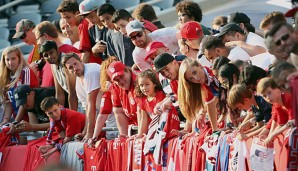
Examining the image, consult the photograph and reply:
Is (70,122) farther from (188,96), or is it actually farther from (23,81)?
(188,96)

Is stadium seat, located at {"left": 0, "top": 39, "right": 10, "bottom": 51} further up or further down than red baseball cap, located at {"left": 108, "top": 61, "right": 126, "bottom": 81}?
further down

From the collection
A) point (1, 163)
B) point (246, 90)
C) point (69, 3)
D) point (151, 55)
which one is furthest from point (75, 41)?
point (246, 90)

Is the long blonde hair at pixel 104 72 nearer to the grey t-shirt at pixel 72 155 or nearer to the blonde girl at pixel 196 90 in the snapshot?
the grey t-shirt at pixel 72 155

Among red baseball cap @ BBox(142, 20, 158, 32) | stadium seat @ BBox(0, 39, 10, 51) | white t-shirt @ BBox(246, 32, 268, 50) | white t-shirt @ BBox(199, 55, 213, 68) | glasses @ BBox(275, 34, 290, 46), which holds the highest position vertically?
glasses @ BBox(275, 34, 290, 46)

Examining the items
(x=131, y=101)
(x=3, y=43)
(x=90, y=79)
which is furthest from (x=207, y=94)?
(x=3, y=43)

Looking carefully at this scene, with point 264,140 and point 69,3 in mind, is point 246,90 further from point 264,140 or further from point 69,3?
point 69,3

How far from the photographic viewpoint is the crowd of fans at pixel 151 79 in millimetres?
9508

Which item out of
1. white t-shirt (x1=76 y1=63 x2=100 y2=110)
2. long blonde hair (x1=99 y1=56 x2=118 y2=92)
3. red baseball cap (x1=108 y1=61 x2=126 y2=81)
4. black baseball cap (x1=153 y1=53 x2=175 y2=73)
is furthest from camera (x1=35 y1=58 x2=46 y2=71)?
black baseball cap (x1=153 y1=53 x2=175 y2=73)

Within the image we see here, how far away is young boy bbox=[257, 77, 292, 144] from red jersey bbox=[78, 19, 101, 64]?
4774 millimetres

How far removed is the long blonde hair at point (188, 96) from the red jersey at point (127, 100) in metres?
1.47

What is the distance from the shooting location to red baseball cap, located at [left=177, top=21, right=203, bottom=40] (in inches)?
445

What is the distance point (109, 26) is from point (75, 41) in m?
1.62

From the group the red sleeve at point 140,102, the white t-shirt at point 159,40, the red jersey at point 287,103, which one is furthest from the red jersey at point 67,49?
the red jersey at point 287,103

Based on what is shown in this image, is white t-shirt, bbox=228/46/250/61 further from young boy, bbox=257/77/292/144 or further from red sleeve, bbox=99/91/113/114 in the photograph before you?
red sleeve, bbox=99/91/113/114
